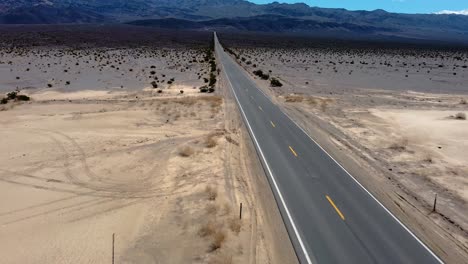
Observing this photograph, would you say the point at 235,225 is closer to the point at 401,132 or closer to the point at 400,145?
the point at 400,145

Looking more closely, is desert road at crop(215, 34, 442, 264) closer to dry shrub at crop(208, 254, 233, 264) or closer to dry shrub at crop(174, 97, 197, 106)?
dry shrub at crop(208, 254, 233, 264)

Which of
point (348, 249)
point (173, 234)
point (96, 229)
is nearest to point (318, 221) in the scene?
point (348, 249)

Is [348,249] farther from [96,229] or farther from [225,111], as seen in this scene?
[225,111]

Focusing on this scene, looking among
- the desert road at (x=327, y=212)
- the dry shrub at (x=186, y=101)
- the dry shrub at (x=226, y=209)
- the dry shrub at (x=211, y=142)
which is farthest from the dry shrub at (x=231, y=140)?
the dry shrub at (x=186, y=101)

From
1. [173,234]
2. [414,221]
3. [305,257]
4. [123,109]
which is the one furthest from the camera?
[123,109]

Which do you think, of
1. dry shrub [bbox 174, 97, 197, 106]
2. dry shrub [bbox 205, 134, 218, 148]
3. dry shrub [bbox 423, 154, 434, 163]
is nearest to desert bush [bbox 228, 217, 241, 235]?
dry shrub [bbox 205, 134, 218, 148]

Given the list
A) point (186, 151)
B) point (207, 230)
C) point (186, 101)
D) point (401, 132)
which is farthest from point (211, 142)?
point (401, 132)
